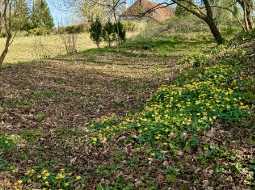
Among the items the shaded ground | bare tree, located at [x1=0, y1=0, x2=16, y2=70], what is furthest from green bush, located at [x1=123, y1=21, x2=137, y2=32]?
bare tree, located at [x1=0, y1=0, x2=16, y2=70]

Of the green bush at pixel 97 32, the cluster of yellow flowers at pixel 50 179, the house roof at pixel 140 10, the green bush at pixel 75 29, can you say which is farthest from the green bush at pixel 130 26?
the cluster of yellow flowers at pixel 50 179

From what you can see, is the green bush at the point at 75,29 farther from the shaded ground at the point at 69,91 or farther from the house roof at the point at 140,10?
the shaded ground at the point at 69,91

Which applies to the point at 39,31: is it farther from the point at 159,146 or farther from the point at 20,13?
the point at 159,146

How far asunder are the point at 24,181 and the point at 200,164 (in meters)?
2.67

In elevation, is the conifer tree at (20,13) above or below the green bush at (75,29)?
above

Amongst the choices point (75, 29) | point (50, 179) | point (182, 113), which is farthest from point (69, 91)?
point (75, 29)

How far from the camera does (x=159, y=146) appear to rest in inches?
307

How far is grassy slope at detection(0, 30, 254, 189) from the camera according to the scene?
23.0 ft

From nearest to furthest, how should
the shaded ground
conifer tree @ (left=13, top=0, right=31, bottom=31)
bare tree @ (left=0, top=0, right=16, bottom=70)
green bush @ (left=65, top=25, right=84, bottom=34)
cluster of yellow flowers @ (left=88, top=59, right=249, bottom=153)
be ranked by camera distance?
cluster of yellow flowers @ (left=88, top=59, right=249, bottom=153)
the shaded ground
bare tree @ (left=0, top=0, right=16, bottom=70)
conifer tree @ (left=13, top=0, right=31, bottom=31)
green bush @ (left=65, top=25, right=84, bottom=34)

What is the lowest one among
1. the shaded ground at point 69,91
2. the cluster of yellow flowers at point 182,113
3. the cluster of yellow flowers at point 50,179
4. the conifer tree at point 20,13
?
the cluster of yellow flowers at point 50,179

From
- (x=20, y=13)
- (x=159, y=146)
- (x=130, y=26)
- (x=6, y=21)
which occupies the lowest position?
(x=159, y=146)

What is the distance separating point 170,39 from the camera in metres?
33.5

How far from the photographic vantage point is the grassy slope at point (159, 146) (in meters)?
7.02

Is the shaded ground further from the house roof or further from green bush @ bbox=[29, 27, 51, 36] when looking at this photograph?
green bush @ bbox=[29, 27, 51, 36]
